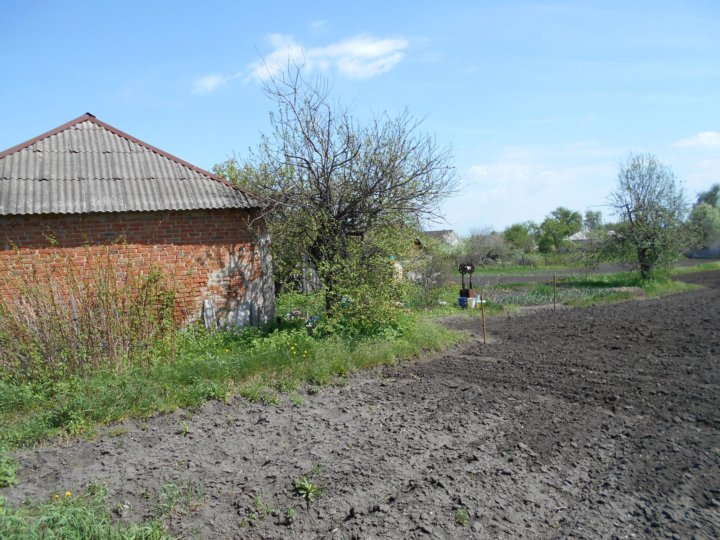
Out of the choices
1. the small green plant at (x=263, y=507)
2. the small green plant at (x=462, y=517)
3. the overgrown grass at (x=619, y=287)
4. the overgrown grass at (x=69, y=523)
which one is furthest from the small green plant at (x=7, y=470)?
the overgrown grass at (x=619, y=287)

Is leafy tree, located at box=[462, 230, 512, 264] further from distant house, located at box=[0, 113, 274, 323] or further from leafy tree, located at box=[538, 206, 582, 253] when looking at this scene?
distant house, located at box=[0, 113, 274, 323]

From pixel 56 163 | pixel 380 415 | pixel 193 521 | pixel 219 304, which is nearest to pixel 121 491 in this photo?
pixel 193 521

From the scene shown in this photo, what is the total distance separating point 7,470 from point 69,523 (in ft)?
4.13

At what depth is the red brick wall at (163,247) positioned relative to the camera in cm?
916

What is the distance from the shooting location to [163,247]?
9.78 metres

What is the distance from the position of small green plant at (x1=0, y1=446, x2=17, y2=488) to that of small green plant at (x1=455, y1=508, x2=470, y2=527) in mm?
3697

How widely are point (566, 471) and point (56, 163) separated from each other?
377 inches

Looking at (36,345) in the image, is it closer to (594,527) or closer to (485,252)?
(594,527)

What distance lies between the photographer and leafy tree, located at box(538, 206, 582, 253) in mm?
53312

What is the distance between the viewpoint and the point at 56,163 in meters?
9.97

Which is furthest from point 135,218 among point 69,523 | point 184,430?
point 69,523

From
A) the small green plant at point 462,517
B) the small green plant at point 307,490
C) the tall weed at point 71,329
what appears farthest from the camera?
the tall weed at point 71,329

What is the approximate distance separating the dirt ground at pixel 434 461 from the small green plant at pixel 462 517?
1 cm

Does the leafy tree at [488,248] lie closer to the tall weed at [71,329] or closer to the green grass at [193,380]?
the green grass at [193,380]
